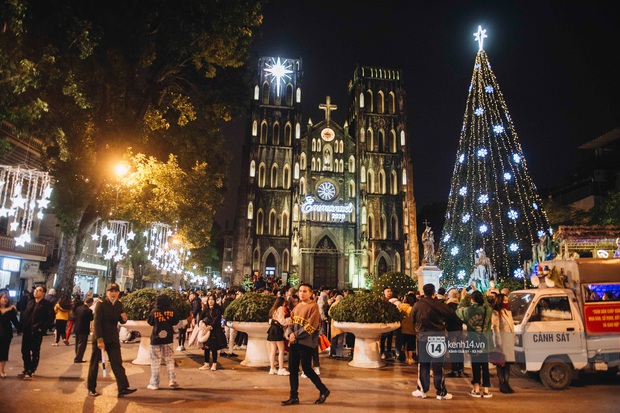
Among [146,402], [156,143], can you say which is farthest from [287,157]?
[146,402]

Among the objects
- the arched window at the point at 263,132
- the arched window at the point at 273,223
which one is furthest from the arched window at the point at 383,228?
the arched window at the point at 263,132

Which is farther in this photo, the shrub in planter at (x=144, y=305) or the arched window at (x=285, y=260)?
the arched window at (x=285, y=260)

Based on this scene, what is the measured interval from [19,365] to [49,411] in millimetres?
4309

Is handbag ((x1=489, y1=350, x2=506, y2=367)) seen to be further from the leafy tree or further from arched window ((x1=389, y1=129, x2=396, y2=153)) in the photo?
arched window ((x1=389, y1=129, x2=396, y2=153))

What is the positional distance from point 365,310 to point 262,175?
3853 cm

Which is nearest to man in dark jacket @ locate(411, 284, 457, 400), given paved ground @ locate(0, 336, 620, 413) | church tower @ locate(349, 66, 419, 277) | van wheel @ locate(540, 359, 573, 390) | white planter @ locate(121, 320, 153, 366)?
paved ground @ locate(0, 336, 620, 413)

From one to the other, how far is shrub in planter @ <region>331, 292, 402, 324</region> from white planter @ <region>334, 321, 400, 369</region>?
117 mm

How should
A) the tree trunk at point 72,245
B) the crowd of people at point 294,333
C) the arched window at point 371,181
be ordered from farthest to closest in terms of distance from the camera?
1. the arched window at point 371,181
2. the tree trunk at point 72,245
3. the crowd of people at point 294,333

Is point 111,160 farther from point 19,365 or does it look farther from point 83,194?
point 19,365

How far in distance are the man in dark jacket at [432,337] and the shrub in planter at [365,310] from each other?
2322 mm

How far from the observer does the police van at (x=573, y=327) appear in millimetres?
7984

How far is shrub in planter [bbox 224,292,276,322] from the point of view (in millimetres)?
9711

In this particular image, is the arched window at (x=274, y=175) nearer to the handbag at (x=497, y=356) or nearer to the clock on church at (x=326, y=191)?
the clock on church at (x=326, y=191)

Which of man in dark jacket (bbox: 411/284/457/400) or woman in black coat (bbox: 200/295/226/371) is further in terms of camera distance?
woman in black coat (bbox: 200/295/226/371)
